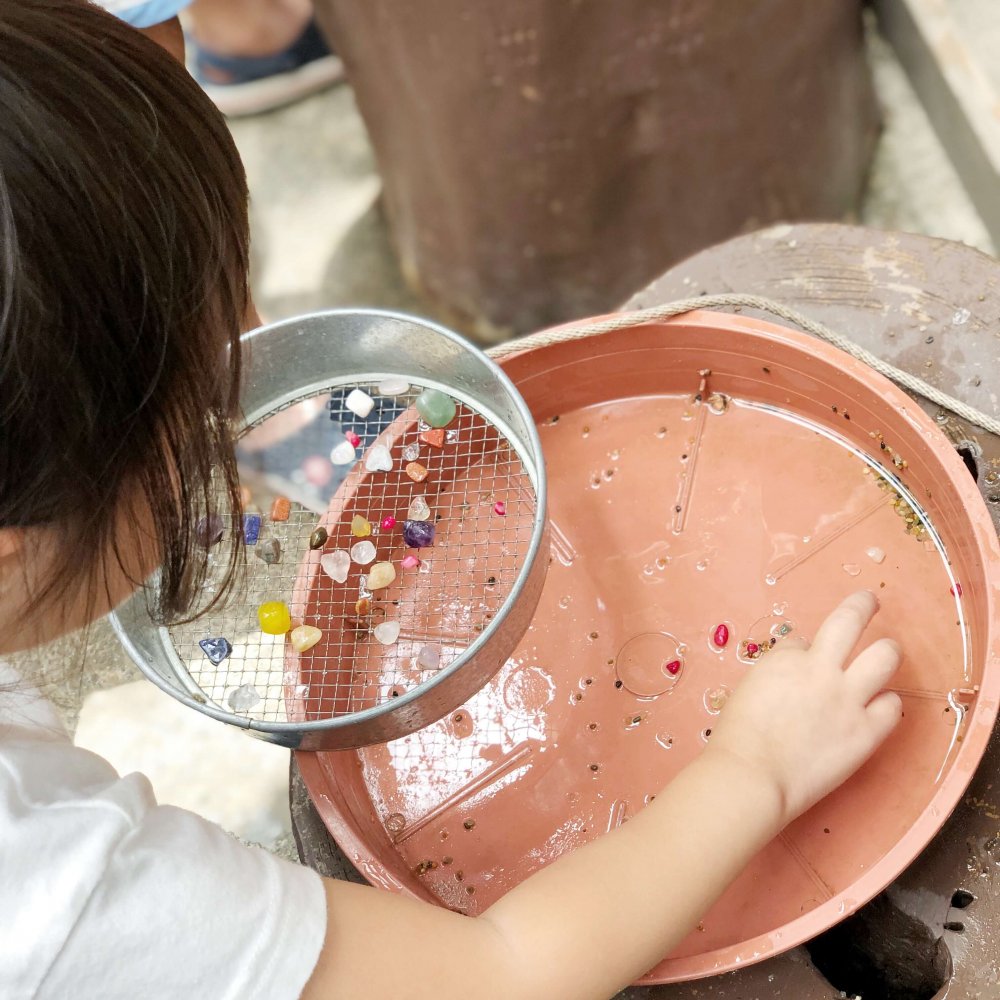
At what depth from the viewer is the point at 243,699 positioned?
0.79 metres

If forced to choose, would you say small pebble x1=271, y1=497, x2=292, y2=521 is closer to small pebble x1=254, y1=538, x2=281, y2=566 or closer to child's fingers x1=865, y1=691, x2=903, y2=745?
small pebble x1=254, y1=538, x2=281, y2=566

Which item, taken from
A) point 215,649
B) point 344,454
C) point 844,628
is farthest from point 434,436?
point 844,628

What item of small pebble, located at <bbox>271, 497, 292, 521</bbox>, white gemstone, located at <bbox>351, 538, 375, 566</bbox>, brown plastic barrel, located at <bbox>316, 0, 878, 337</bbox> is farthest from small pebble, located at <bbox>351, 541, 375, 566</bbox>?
brown plastic barrel, located at <bbox>316, 0, 878, 337</bbox>

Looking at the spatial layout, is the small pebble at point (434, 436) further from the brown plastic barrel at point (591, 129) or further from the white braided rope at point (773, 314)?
the brown plastic barrel at point (591, 129)

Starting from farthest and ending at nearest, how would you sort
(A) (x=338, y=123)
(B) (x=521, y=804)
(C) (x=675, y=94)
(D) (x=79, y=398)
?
(A) (x=338, y=123) → (C) (x=675, y=94) → (B) (x=521, y=804) → (D) (x=79, y=398)

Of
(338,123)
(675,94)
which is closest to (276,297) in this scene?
(338,123)

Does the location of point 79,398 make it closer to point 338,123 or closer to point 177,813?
point 177,813

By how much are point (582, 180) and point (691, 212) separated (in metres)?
0.19

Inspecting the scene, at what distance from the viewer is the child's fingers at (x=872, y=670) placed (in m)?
0.71

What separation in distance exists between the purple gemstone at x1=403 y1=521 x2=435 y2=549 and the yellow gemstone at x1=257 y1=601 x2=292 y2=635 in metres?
Result: 0.11

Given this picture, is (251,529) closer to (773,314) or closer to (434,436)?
(434,436)

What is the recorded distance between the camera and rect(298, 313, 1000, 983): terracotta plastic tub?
2.36 feet

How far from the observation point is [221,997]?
1.86 feet

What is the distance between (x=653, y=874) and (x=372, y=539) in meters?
0.34
